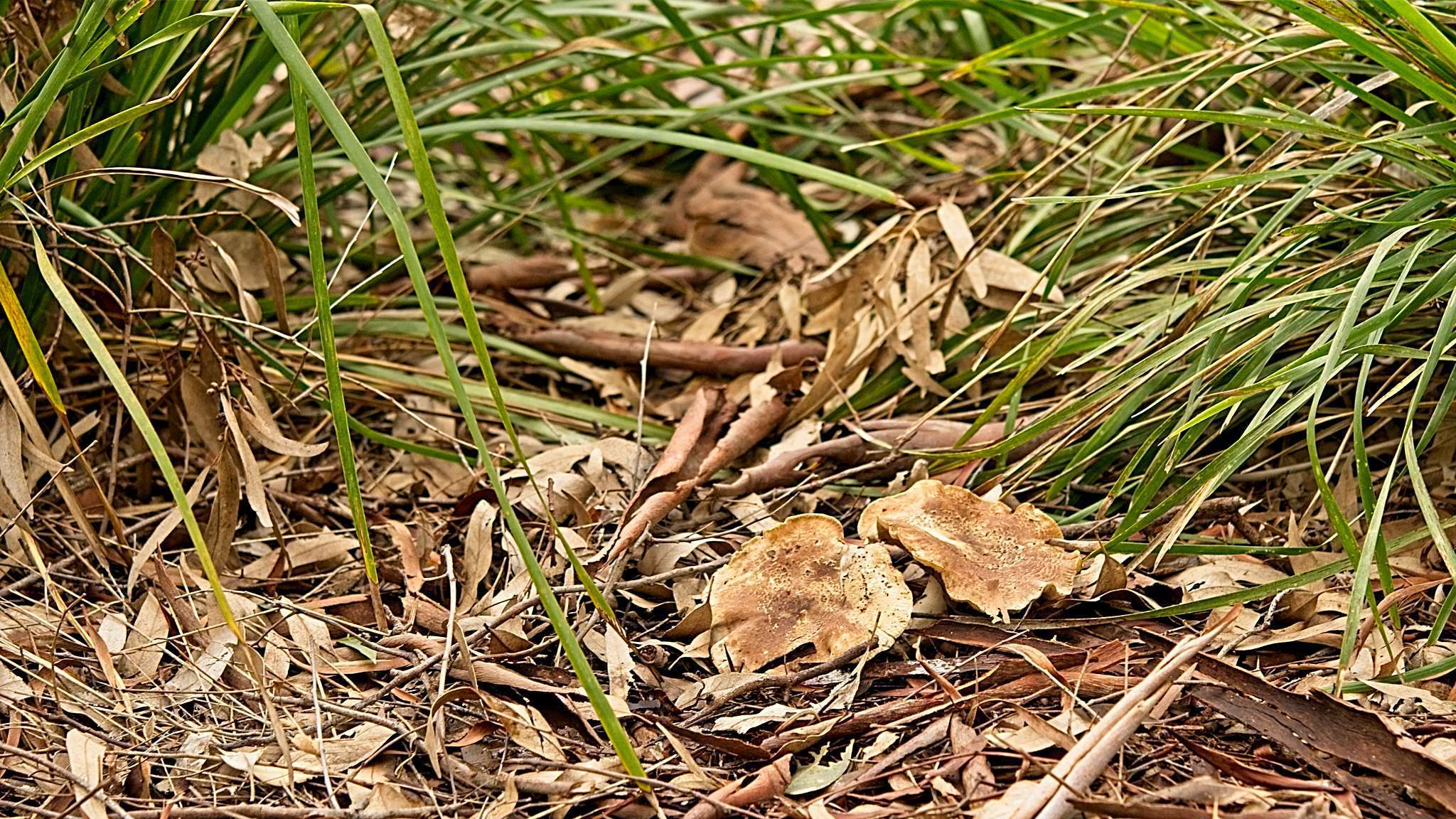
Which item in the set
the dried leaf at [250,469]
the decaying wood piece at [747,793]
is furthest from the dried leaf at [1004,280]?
the dried leaf at [250,469]

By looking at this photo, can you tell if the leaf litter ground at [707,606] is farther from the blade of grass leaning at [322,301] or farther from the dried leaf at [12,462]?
the blade of grass leaning at [322,301]

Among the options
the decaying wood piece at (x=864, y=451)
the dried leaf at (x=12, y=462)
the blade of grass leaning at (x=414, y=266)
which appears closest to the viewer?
the blade of grass leaning at (x=414, y=266)

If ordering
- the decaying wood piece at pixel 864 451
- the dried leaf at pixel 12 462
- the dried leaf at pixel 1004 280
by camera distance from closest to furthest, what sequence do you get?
the dried leaf at pixel 12 462 < the decaying wood piece at pixel 864 451 < the dried leaf at pixel 1004 280

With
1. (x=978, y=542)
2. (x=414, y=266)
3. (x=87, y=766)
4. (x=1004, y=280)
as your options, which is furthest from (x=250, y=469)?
(x=1004, y=280)

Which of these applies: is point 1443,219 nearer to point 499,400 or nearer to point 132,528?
point 499,400

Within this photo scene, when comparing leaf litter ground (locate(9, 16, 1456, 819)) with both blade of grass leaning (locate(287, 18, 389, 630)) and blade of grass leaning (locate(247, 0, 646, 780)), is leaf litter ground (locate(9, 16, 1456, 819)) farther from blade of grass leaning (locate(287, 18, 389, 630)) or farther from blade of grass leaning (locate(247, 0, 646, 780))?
Result: blade of grass leaning (locate(287, 18, 389, 630))

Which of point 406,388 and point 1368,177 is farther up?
point 1368,177

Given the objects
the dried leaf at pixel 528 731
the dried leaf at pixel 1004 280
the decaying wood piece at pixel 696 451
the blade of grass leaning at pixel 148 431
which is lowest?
the dried leaf at pixel 528 731

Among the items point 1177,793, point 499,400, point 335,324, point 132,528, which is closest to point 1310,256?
point 1177,793

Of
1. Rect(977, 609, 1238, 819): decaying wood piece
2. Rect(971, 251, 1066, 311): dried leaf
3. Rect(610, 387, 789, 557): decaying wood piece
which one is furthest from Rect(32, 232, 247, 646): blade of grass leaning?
Rect(971, 251, 1066, 311): dried leaf
